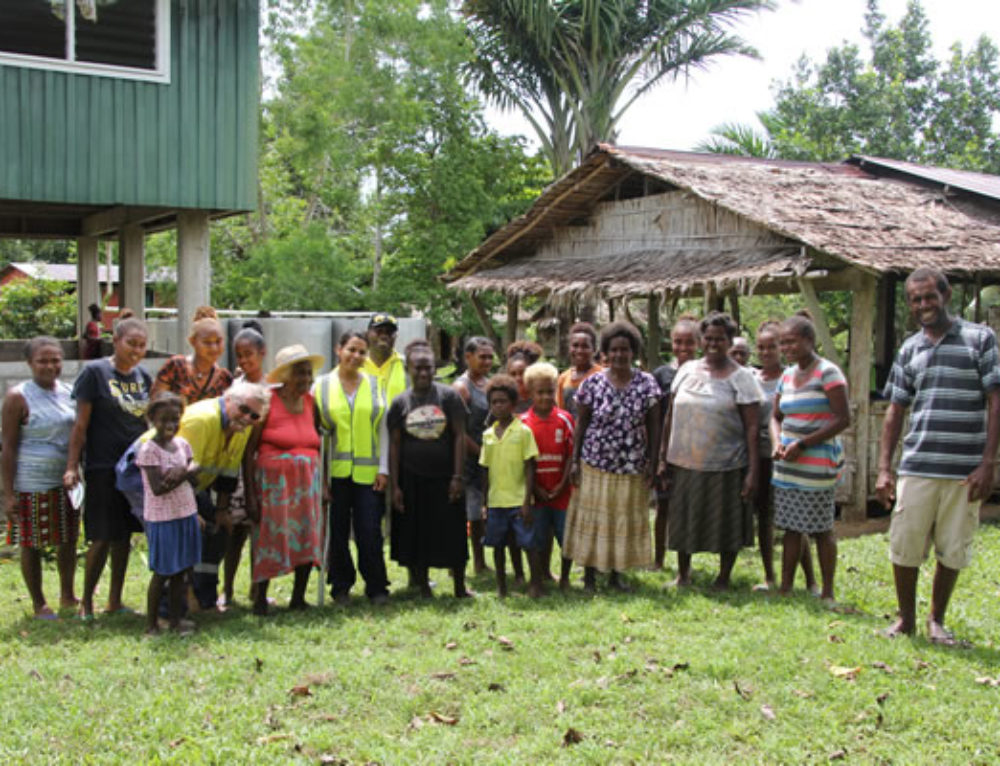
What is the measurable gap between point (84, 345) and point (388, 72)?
821 centimetres

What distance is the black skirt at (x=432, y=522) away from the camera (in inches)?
253

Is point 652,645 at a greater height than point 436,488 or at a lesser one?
lesser

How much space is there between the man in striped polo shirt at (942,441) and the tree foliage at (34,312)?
22.9 m

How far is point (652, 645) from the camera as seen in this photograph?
17.8 feet

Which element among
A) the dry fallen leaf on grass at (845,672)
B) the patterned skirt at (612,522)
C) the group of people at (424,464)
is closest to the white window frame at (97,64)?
the group of people at (424,464)

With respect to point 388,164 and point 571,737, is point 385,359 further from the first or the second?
point 388,164

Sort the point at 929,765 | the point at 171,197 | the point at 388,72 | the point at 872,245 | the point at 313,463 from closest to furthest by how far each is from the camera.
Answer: the point at 929,765, the point at 313,463, the point at 872,245, the point at 171,197, the point at 388,72

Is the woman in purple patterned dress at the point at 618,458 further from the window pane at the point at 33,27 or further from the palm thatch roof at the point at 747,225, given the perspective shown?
the window pane at the point at 33,27

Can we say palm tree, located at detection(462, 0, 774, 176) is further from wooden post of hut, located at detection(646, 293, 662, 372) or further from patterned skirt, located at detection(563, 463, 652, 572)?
patterned skirt, located at detection(563, 463, 652, 572)

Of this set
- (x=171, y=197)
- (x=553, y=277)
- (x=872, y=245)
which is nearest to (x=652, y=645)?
(x=872, y=245)

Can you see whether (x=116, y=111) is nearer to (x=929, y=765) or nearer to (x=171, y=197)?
(x=171, y=197)

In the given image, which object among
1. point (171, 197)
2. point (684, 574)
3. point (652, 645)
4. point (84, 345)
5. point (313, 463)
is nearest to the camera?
point (652, 645)

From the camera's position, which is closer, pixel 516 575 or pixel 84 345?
pixel 516 575

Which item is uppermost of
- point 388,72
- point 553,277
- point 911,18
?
point 911,18
